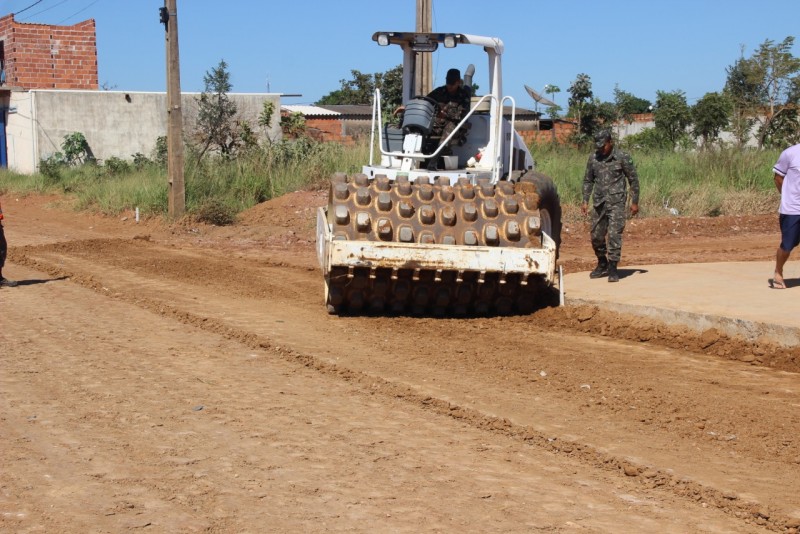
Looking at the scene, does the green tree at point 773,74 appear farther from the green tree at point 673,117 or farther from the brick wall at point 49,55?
the brick wall at point 49,55

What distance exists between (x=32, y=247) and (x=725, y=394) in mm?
12549

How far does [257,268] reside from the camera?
14242 millimetres

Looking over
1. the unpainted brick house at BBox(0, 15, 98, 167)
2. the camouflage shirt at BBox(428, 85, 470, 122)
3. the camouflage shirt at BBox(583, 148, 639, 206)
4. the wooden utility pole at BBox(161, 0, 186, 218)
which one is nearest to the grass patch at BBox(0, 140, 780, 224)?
the wooden utility pole at BBox(161, 0, 186, 218)

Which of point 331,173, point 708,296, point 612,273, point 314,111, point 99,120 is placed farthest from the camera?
point 314,111

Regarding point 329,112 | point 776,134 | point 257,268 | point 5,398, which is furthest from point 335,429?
point 329,112

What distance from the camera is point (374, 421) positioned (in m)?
6.56

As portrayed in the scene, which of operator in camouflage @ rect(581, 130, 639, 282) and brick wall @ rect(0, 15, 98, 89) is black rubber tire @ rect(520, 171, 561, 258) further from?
brick wall @ rect(0, 15, 98, 89)

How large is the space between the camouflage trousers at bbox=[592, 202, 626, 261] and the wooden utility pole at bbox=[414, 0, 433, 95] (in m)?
7.22

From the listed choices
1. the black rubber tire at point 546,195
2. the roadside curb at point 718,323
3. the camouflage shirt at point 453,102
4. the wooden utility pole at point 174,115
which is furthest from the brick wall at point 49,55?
the roadside curb at point 718,323

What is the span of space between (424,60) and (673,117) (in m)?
15.7

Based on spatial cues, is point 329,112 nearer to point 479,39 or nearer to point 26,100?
point 26,100

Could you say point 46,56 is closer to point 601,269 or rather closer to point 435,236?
point 601,269

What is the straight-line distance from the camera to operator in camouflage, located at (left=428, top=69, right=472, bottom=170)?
11070 mm

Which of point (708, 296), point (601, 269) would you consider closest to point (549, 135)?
point (601, 269)
